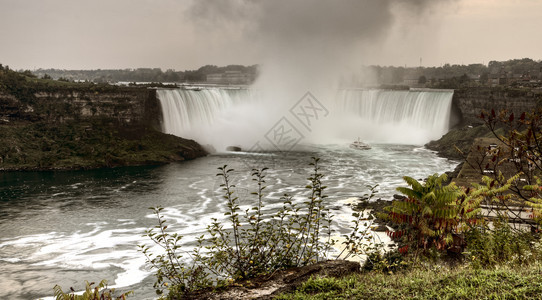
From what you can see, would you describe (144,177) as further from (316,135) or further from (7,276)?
(316,135)

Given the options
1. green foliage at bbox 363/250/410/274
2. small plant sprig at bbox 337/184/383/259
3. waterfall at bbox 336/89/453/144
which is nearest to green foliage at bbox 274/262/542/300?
small plant sprig at bbox 337/184/383/259

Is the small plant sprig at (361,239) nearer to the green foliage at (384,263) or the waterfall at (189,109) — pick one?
the green foliage at (384,263)

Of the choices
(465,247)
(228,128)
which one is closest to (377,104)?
(228,128)

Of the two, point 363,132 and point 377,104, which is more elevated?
point 377,104

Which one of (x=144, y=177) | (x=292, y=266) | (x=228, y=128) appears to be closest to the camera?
(x=292, y=266)

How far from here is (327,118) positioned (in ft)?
202

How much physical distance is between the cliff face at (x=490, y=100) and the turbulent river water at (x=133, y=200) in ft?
7.46

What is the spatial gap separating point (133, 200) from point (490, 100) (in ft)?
135

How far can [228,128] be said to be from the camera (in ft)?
172

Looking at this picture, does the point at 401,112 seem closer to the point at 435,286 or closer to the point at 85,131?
the point at 85,131

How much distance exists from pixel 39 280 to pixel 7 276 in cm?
161

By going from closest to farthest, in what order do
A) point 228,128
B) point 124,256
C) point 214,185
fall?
1. point 124,256
2. point 214,185
3. point 228,128

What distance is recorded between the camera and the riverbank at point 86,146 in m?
40.2

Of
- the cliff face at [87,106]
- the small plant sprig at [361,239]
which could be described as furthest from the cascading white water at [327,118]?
the small plant sprig at [361,239]
